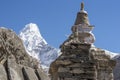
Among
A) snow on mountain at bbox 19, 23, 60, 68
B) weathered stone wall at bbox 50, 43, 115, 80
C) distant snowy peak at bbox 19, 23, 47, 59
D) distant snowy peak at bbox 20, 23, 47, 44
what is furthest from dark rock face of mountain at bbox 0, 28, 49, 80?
distant snowy peak at bbox 20, 23, 47, 44

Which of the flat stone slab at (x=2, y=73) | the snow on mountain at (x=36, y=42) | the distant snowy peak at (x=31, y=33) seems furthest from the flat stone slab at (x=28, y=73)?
the distant snowy peak at (x=31, y=33)

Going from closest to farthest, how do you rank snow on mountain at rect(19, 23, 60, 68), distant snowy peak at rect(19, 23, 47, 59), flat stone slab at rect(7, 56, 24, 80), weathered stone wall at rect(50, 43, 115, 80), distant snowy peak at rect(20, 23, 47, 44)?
flat stone slab at rect(7, 56, 24, 80)
weathered stone wall at rect(50, 43, 115, 80)
snow on mountain at rect(19, 23, 60, 68)
distant snowy peak at rect(19, 23, 47, 59)
distant snowy peak at rect(20, 23, 47, 44)

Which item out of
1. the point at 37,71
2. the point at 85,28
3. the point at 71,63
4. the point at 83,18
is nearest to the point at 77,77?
the point at 71,63

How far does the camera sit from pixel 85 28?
75.6ft

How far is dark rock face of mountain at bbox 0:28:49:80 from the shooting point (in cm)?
484

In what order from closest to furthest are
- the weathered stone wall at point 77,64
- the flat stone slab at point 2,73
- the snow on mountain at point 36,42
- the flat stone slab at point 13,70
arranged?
the flat stone slab at point 2,73, the flat stone slab at point 13,70, the weathered stone wall at point 77,64, the snow on mountain at point 36,42

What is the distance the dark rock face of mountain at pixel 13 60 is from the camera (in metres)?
4.84

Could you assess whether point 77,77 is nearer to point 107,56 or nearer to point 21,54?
point 21,54

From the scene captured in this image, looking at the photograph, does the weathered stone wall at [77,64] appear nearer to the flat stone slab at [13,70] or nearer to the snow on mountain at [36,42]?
the flat stone slab at [13,70]

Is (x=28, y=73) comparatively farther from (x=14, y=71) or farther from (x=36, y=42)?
(x=36, y=42)

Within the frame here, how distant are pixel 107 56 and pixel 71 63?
30.8ft

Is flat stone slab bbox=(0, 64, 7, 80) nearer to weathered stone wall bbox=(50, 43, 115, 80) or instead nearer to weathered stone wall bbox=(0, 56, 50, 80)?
weathered stone wall bbox=(0, 56, 50, 80)

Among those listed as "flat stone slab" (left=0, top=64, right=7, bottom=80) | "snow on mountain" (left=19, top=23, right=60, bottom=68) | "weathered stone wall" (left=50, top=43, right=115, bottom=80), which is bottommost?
"flat stone slab" (left=0, top=64, right=7, bottom=80)

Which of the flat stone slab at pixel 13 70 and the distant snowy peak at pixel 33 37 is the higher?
the distant snowy peak at pixel 33 37
